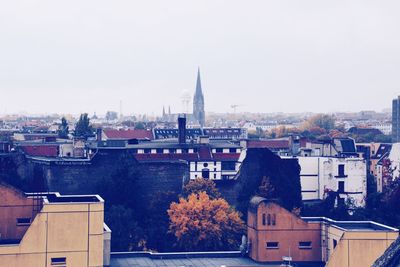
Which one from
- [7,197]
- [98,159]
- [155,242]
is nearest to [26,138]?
[98,159]

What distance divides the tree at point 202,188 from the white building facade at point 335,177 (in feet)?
31.8

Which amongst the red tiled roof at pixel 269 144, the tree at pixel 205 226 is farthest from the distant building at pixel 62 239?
the red tiled roof at pixel 269 144

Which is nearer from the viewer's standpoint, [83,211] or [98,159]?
[83,211]

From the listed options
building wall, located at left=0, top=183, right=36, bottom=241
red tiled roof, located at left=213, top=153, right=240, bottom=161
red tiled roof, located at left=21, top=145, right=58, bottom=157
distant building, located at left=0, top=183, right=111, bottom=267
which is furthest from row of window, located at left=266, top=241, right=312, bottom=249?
red tiled roof, located at left=21, top=145, right=58, bottom=157

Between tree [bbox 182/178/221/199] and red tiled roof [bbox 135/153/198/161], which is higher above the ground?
red tiled roof [bbox 135/153/198/161]

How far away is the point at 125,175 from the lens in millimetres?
54156

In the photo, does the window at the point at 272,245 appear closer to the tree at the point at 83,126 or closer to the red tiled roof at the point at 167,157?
the red tiled roof at the point at 167,157

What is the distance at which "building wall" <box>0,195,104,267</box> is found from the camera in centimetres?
2577

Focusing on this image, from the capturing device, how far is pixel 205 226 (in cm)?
4456

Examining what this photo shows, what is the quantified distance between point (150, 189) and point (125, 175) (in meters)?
2.90

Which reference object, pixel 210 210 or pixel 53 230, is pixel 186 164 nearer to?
pixel 210 210

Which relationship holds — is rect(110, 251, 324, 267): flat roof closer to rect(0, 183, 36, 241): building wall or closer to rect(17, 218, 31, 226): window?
rect(17, 218, 31, 226): window

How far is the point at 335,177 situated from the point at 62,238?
3675 centimetres

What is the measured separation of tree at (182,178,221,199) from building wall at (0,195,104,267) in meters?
26.3
